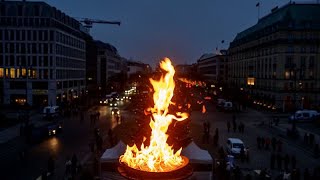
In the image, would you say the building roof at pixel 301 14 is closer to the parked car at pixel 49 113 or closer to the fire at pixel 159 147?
the parked car at pixel 49 113

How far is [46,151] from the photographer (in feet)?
112

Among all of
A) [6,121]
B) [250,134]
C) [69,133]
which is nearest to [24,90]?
[6,121]

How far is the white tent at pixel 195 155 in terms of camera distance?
882 inches

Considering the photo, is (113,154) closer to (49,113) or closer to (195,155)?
(195,155)

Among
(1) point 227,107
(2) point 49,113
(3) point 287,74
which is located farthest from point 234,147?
(3) point 287,74

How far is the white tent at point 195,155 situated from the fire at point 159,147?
5.94 m

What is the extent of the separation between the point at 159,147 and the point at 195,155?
24.4 ft

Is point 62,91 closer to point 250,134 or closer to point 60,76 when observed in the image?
point 60,76

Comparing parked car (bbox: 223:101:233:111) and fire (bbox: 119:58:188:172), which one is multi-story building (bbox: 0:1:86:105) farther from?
fire (bbox: 119:58:188:172)

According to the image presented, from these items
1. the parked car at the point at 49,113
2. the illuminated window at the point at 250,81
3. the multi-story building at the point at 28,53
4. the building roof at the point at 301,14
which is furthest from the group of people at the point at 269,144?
the illuminated window at the point at 250,81

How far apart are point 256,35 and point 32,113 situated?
5647 centimetres

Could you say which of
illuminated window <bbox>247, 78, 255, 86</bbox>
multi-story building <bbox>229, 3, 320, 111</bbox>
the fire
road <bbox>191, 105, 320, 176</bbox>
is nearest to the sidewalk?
road <bbox>191, 105, 320, 176</bbox>

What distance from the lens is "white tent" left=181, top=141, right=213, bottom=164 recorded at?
22.4 m

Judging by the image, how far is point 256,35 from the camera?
96312 mm
